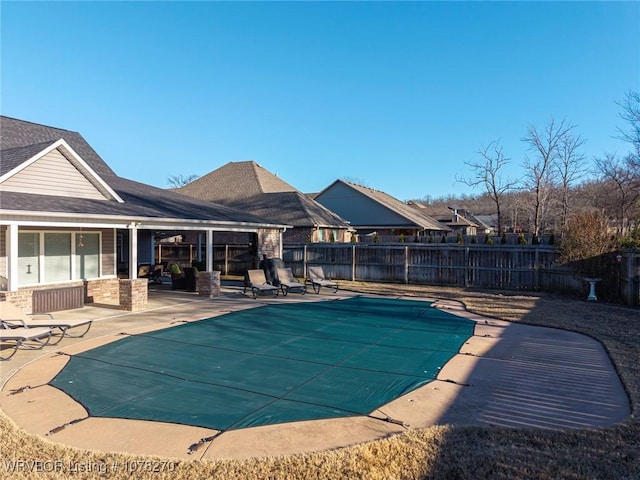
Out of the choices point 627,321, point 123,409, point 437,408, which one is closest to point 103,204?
point 123,409

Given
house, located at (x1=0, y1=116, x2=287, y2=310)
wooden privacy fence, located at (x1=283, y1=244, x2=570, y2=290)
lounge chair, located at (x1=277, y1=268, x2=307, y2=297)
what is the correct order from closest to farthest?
house, located at (x1=0, y1=116, x2=287, y2=310) < lounge chair, located at (x1=277, y1=268, x2=307, y2=297) < wooden privacy fence, located at (x1=283, y1=244, x2=570, y2=290)

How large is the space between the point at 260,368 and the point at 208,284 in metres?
8.08

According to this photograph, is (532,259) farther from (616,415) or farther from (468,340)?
(616,415)

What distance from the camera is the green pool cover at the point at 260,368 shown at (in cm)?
480

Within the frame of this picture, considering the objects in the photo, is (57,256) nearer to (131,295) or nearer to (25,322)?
(131,295)

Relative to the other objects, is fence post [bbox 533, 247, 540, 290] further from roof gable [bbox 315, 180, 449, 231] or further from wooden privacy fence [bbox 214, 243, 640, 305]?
roof gable [bbox 315, 180, 449, 231]

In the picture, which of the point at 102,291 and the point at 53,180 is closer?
the point at 53,180

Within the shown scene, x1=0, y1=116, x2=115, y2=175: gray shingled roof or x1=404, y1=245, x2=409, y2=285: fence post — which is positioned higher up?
x1=0, y1=116, x2=115, y2=175: gray shingled roof

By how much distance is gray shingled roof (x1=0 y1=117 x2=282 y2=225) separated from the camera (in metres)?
10.1

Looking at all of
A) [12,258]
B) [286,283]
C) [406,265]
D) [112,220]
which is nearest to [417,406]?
[12,258]

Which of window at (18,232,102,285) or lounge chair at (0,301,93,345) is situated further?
window at (18,232,102,285)

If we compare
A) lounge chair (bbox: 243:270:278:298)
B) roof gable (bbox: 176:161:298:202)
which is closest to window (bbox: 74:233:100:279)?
lounge chair (bbox: 243:270:278:298)

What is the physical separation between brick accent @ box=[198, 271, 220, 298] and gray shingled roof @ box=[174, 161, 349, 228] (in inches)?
418

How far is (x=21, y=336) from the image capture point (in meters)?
6.79
